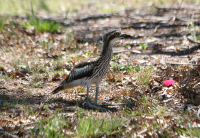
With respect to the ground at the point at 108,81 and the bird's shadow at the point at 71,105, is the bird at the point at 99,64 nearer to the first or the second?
the bird's shadow at the point at 71,105

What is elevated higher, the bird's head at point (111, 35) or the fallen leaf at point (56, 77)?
the bird's head at point (111, 35)

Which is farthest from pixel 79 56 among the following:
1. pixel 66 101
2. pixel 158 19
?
pixel 158 19

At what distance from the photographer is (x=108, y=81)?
542 cm

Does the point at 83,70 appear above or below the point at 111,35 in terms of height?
below

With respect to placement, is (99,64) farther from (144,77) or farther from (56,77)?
(56,77)

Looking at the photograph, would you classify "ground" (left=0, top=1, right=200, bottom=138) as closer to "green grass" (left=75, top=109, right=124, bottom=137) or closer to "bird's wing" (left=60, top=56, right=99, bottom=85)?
"green grass" (left=75, top=109, right=124, bottom=137)

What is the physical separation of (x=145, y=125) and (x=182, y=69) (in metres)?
2.14

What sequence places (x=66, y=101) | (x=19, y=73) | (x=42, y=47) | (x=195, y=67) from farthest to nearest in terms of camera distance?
(x=42, y=47)
(x=19, y=73)
(x=195, y=67)
(x=66, y=101)

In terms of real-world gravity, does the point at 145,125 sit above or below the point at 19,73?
below

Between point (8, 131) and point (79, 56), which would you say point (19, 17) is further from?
point (8, 131)

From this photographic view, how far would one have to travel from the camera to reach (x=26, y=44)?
7.47 m

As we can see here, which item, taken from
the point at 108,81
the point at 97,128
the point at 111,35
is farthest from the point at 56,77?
the point at 97,128

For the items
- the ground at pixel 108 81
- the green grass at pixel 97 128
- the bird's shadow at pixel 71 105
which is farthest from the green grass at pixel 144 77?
the green grass at pixel 97 128

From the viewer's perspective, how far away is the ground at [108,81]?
3.46 m
